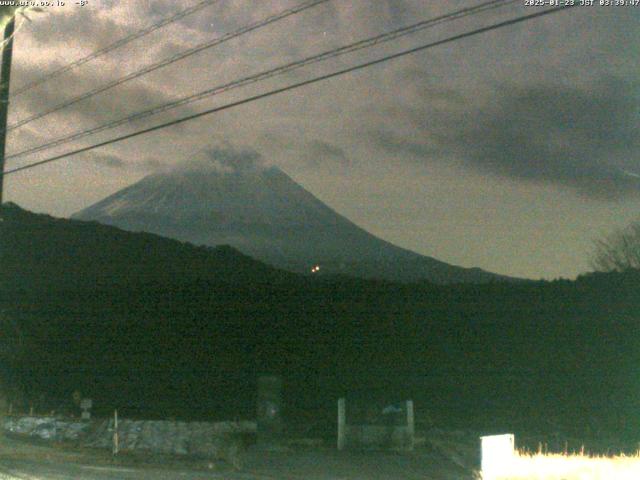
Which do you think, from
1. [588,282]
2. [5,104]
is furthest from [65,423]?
[588,282]

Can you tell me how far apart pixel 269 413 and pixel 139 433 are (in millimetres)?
7152

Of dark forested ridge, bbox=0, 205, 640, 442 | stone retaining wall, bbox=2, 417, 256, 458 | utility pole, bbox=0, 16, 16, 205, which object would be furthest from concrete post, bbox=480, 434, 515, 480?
dark forested ridge, bbox=0, 205, 640, 442

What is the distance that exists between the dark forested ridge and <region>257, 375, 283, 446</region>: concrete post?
37.7 feet

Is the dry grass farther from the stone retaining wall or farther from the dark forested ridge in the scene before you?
the dark forested ridge

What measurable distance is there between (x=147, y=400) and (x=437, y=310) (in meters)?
17.0

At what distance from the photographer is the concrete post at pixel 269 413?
787 inches

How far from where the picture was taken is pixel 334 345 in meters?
47.7

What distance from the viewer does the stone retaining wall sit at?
23625 mm

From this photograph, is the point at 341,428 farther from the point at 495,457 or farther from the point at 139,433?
the point at 495,457

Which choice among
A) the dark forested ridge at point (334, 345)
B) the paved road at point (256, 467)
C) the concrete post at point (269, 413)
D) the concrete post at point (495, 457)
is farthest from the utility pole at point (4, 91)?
the dark forested ridge at point (334, 345)

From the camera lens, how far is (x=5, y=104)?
55.6 feet

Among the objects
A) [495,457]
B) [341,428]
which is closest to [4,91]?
[341,428]

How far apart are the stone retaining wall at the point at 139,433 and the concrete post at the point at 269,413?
216 centimetres

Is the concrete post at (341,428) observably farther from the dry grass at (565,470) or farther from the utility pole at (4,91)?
the utility pole at (4,91)
